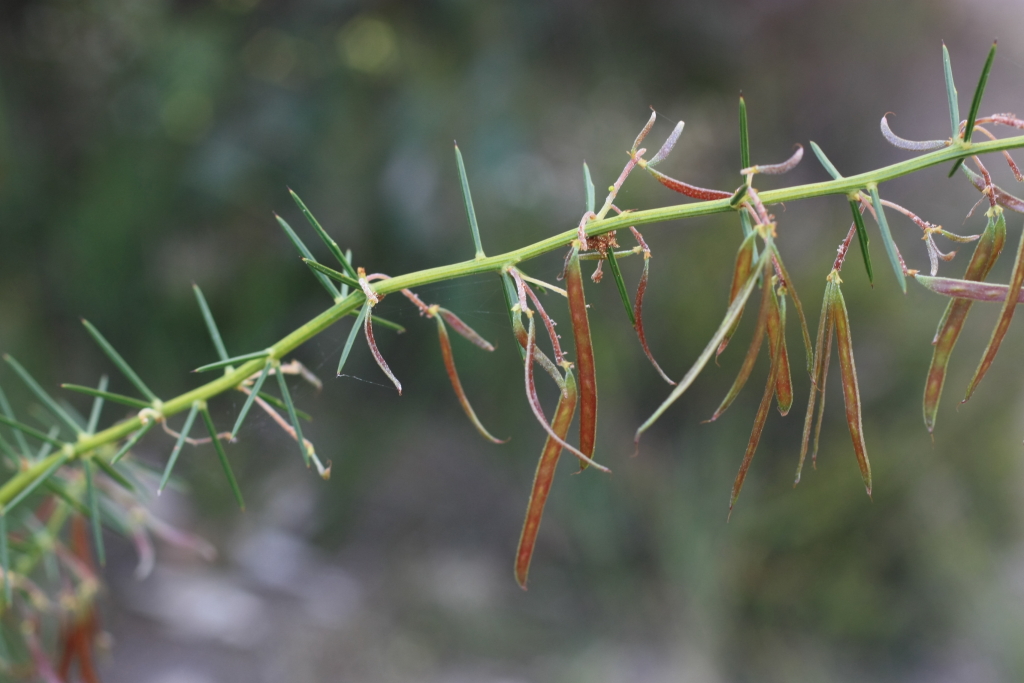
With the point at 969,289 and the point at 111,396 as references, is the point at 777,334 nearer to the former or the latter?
the point at 969,289

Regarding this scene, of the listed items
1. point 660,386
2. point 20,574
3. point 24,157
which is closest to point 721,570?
point 660,386

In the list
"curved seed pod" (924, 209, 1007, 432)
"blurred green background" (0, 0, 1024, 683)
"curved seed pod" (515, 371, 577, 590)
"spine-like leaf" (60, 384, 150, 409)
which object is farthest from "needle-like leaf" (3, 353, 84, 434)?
"blurred green background" (0, 0, 1024, 683)

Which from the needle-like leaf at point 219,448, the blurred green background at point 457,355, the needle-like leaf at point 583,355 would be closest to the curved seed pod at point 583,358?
the needle-like leaf at point 583,355

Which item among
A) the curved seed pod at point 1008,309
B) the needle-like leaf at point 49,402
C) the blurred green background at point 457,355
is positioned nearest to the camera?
the curved seed pod at point 1008,309

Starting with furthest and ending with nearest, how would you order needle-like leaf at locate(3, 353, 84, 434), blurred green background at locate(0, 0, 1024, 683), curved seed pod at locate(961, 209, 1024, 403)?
blurred green background at locate(0, 0, 1024, 683)
needle-like leaf at locate(3, 353, 84, 434)
curved seed pod at locate(961, 209, 1024, 403)

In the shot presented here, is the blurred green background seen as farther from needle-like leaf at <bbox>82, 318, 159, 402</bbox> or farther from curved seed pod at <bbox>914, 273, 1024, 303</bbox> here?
curved seed pod at <bbox>914, 273, 1024, 303</bbox>

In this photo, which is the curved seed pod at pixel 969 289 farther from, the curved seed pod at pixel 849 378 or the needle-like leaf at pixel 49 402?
the needle-like leaf at pixel 49 402
